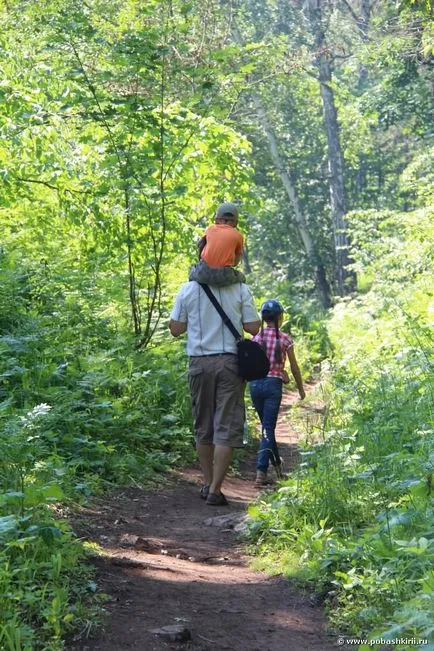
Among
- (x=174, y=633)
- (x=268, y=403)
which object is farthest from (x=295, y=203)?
(x=174, y=633)

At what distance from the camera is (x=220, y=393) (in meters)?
8.02

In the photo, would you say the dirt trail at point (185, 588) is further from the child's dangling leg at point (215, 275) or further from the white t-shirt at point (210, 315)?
the child's dangling leg at point (215, 275)

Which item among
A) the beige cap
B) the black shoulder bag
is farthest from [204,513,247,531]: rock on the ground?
the beige cap

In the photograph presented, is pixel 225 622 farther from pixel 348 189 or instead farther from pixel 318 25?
pixel 348 189

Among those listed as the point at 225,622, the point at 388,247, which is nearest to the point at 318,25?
the point at 388,247

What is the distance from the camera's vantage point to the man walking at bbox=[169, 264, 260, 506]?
7984mm

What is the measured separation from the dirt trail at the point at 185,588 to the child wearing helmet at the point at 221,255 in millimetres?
1892

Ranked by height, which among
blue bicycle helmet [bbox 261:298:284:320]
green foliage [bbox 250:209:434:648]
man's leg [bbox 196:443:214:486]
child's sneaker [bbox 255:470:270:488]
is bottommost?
child's sneaker [bbox 255:470:270:488]

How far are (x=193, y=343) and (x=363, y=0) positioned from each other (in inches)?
1274

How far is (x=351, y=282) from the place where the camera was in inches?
1158

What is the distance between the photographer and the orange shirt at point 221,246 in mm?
7938

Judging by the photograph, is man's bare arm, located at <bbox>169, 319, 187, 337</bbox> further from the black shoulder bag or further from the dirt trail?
the dirt trail

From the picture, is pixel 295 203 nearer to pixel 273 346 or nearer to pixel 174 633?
pixel 273 346

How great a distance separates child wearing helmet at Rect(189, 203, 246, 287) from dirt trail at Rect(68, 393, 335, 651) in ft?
6.21
